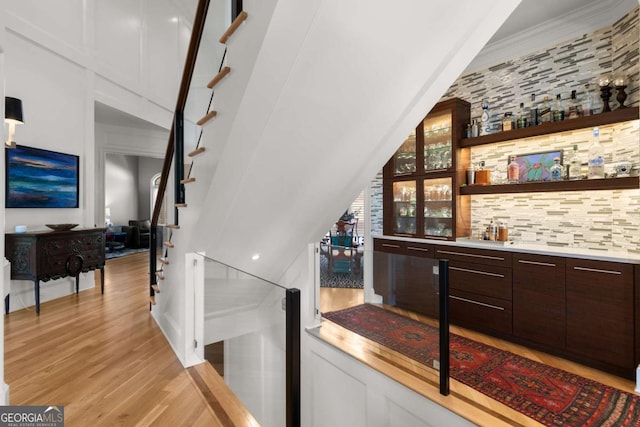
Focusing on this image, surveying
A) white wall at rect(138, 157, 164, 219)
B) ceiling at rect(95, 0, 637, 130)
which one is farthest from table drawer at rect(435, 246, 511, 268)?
white wall at rect(138, 157, 164, 219)

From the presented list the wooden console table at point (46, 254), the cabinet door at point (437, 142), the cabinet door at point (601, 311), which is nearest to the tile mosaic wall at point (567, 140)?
the cabinet door at point (437, 142)

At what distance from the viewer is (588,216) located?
3072mm

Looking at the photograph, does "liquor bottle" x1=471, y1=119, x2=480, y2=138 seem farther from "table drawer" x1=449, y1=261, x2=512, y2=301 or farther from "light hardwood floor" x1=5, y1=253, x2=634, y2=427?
"light hardwood floor" x1=5, y1=253, x2=634, y2=427

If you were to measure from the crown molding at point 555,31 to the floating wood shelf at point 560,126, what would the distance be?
0.98m

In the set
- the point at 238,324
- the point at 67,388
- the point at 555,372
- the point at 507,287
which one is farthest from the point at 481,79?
the point at 67,388

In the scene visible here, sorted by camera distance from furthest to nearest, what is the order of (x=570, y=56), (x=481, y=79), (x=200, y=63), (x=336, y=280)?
1. (x=481, y=79)
2. (x=570, y=56)
3. (x=336, y=280)
4. (x=200, y=63)

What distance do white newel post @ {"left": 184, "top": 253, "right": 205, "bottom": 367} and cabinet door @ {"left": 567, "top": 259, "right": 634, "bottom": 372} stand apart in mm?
3108

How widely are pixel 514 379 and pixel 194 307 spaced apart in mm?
2517

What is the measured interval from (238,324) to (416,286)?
51.5 inches

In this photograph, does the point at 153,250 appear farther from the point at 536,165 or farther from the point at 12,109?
the point at 536,165

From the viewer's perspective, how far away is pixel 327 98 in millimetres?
1488

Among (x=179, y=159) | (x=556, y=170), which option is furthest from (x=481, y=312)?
(x=179, y=159)

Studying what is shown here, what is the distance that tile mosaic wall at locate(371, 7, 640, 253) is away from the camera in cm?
278

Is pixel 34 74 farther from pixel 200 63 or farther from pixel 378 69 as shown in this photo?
pixel 378 69
